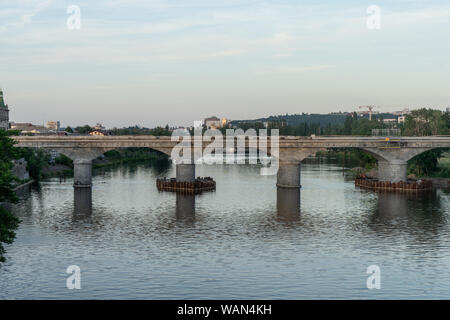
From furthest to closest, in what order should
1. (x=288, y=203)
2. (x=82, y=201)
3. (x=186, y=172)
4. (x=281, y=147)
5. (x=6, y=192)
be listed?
(x=186, y=172) → (x=281, y=147) → (x=82, y=201) → (x=288, y=203) → (x=6, y=192)

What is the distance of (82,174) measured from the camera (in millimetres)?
94688

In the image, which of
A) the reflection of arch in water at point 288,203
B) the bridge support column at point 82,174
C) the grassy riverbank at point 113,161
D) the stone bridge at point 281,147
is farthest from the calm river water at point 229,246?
the grassy riverbank at point 113,161

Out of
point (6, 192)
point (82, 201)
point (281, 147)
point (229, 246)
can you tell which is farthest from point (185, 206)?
point (6, 192)

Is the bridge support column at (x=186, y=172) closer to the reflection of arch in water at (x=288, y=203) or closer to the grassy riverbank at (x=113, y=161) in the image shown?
the reflection of arch in water at (x=288, y=203)

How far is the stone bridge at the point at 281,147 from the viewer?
93.8 m

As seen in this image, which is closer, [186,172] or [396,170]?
[186,172]

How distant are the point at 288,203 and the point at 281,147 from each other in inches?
710

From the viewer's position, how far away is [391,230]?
192ft

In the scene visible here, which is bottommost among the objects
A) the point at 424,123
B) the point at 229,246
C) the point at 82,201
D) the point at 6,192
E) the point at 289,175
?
the point at 229,246

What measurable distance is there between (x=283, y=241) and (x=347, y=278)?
40.5 ft

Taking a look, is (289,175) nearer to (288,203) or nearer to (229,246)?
(288,203)

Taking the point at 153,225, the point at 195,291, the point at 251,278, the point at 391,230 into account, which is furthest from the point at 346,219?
the point at 195,291

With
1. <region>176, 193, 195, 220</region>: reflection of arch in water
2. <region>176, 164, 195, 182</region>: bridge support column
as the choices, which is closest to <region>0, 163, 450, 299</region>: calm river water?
<region>176, 193, 195, 220</region>: reflection of arch in water

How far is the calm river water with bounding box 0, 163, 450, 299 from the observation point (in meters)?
38.9
